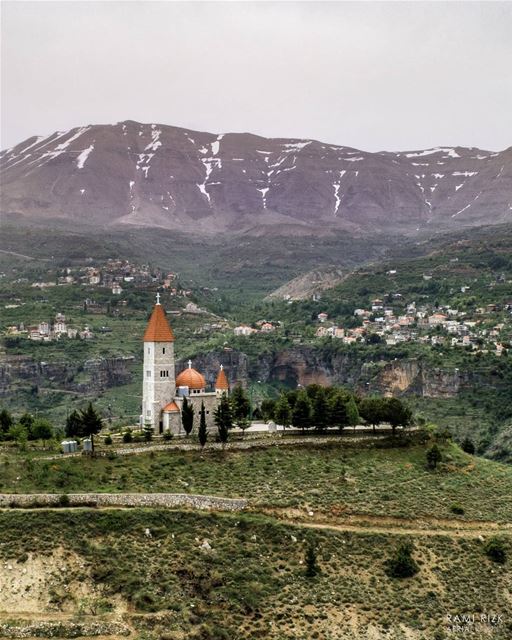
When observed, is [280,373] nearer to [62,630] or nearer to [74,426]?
[74,426]

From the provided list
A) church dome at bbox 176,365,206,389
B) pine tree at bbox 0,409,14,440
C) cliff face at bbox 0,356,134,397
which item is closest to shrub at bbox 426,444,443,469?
church dome at bbox 176,365,206,389

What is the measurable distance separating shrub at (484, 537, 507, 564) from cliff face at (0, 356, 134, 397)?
86.2 m

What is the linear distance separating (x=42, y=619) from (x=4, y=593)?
213 centimetres

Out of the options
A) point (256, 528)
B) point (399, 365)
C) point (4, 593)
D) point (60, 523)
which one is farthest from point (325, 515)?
point (399, 365)

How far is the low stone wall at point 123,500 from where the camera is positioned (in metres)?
43.9

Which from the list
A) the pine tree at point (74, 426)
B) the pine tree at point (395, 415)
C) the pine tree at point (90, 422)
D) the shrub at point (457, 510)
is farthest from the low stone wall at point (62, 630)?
the pine tree at point (395, 415)

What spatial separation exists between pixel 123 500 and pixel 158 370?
16083mm

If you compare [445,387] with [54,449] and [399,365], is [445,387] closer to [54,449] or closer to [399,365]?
[399,365]

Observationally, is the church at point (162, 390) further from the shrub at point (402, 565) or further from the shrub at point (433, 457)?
the shrub at point (402, 565)

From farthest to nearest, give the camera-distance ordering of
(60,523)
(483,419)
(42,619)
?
(483,419) → (60,523) → (42,619)

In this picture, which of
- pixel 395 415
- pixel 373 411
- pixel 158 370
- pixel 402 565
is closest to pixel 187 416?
pixel 158 370

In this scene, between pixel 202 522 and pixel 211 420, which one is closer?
pixel 202 522

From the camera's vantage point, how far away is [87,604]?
126ft

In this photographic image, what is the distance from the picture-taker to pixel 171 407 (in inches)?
2362
